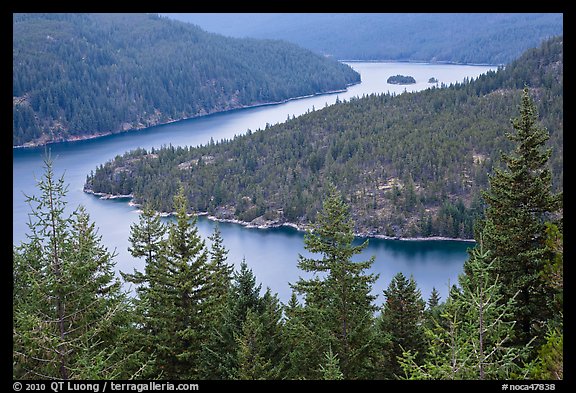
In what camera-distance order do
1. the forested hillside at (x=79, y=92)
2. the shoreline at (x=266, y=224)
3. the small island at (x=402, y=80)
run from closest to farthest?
1. the shoreline at (x=266, y=224)
2. the forested hillside at (x=79, y=92)
3. the small island at (x=402, y=80)

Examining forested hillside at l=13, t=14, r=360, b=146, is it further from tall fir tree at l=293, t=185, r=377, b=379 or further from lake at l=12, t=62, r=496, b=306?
tall fir tree at l=293, t=185, r=377, b=379

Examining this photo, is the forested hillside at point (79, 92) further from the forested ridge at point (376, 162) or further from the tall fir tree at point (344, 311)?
the tall fir tree at point (344, 311)

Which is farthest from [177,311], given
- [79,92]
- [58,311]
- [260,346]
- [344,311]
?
[79,92]

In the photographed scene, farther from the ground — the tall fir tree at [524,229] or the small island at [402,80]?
the small island at [402,80]

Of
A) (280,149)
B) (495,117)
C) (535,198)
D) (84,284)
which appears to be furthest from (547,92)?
(84,284)

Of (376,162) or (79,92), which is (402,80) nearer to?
(376,162)

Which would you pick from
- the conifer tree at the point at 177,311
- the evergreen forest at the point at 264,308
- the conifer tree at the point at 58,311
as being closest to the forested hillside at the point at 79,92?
the conifer tree at the point at 177,311
